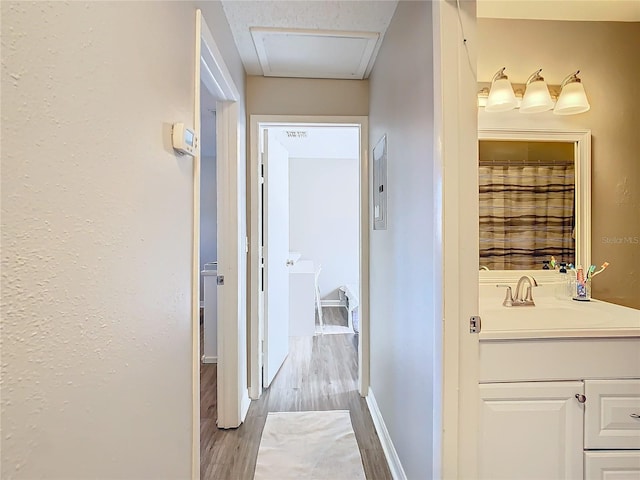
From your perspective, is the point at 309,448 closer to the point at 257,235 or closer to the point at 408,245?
the point at 408,245

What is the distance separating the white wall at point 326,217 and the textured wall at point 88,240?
15.6 feet

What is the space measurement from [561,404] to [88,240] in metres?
1.53

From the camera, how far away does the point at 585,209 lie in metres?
1.84

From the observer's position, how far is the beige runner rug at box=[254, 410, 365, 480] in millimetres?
1765

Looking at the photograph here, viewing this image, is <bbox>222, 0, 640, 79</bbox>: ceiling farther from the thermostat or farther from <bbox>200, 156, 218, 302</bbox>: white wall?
<bbox>200, 156, 218, 302</bbox>: white wall

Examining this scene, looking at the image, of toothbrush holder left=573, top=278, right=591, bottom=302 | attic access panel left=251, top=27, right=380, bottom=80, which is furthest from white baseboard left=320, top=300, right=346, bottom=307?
toothbrush holder left=573, top=278, right=591, bottom=302

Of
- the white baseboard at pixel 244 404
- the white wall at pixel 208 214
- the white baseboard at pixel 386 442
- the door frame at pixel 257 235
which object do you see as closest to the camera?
the white baseboard at pixel 386 442

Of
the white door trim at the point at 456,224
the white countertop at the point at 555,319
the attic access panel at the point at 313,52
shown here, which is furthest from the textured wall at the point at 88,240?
the attic access panel at the point at 313,52

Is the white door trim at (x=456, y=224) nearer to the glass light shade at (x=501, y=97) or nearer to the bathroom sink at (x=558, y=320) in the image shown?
the bathroom sink at (x=558, y=320)

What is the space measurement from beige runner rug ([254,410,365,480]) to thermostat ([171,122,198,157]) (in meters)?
1.64

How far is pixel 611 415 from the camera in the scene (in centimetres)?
122

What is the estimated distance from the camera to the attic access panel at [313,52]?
6.56ft

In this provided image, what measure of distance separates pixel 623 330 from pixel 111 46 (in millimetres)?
1744

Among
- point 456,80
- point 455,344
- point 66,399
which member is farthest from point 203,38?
point 455,344
